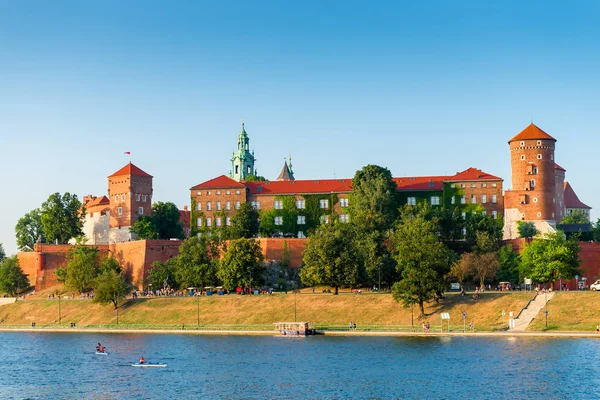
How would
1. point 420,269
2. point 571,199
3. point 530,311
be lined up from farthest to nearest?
point 571,199
point 420,269
point 530,311

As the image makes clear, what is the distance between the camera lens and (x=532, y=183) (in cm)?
10656

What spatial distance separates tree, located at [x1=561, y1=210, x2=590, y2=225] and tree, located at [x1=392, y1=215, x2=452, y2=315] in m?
32.9

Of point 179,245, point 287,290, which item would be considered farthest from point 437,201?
point 179,245

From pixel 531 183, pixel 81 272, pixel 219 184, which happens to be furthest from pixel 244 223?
pixel 531 183

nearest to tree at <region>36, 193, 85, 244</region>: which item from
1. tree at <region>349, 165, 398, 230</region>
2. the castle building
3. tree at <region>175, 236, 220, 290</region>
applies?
tree at <region>175, 236, 220, 290</region>

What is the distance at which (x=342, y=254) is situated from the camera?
9069 cm

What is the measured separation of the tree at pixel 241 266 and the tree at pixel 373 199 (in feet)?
38.6

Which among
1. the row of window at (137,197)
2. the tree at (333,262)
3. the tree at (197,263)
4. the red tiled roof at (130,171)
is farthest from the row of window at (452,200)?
the red tiled roof at (130,171)

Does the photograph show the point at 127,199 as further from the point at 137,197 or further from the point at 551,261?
the point at 551,261

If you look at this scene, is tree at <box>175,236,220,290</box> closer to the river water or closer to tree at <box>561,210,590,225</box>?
the river water

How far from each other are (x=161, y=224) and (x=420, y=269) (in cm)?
4510

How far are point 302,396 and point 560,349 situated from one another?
70.4 ft

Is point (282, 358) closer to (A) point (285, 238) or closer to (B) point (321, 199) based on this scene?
(A) point (285, 238)

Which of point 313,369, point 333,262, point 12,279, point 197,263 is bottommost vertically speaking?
point 313,369
